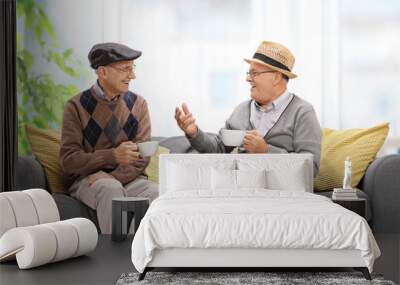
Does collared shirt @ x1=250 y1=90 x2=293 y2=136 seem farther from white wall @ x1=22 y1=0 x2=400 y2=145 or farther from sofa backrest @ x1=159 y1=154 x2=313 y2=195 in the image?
sofa backrest @ x1=159 y1=154 x2=313 y2=195

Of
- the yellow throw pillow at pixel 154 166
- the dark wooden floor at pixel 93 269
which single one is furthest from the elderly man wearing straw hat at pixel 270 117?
the dark wooden floor at pixel 93 269

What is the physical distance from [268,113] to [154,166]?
1.19m

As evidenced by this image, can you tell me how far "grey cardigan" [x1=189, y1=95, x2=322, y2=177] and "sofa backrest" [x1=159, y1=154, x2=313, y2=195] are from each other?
0.31 m

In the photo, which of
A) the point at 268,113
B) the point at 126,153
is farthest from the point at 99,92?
the point at 268,113

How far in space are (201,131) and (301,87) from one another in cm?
105

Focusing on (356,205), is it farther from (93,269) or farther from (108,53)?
(108,53)

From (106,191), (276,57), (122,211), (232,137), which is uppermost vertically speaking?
(276,57)

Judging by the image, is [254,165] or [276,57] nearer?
[254,165]

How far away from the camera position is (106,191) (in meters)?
6.97

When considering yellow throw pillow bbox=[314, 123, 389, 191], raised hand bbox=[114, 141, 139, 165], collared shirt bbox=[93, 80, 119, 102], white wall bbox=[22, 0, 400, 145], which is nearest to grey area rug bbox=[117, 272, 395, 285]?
yellow throw pillow bbox=[314, 123, 389, 191]

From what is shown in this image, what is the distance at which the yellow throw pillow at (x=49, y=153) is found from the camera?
7.00 metres

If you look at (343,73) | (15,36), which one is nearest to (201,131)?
(343,73)

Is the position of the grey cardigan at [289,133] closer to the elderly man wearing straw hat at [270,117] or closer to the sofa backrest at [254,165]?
the elderly man wearing straw hat at [270,117]

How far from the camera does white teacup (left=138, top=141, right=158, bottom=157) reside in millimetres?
7094
